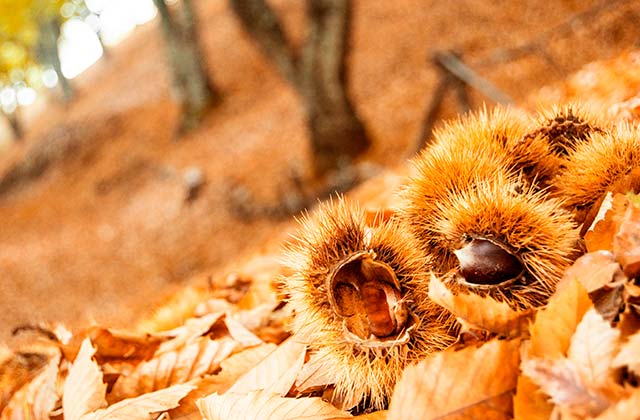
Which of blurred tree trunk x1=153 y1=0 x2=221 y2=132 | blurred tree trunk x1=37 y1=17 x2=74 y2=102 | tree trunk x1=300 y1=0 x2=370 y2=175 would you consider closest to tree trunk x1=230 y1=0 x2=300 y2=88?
tree trunk x1=300 y1=0 x2=370 y2=175

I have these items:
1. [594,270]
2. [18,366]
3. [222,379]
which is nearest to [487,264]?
[594,270]

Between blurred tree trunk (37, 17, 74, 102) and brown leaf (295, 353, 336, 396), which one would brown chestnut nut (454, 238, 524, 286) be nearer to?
brown leaf (295, 353, 336, 396)

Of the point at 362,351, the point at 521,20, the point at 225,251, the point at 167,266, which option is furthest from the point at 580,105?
the point at 521,20

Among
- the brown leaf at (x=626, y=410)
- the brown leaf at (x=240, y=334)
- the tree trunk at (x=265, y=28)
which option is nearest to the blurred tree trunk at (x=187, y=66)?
the tree trunk at (x=265, y=28)

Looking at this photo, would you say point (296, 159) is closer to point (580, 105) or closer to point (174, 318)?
point (174, 318)

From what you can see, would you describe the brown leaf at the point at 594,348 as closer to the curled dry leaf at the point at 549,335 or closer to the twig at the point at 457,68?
the curled dry leaf at the point at 549,335

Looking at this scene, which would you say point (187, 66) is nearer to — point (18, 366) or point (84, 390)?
point (18, 366)
